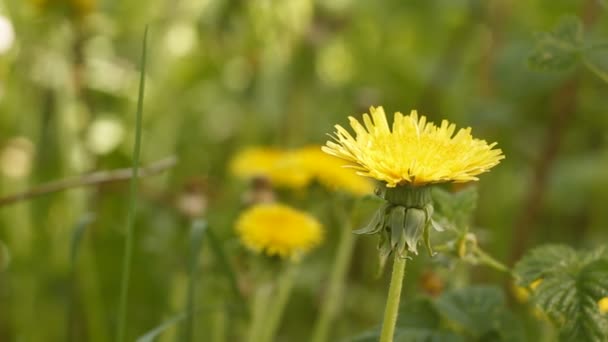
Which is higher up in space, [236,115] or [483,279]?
[236,115]

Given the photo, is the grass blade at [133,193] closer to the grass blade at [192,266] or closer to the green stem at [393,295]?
the grass blade at [192,266]

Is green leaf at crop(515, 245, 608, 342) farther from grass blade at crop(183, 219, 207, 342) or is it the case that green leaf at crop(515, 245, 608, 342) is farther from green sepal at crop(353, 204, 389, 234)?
grass blade at crop(183, 219, 207, 342)

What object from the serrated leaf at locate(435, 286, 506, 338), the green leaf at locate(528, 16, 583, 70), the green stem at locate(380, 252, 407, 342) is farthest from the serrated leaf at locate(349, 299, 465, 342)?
the green leaf at locate(528, 16, 583, 70)

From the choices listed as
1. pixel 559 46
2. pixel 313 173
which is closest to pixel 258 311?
pixel 313 173

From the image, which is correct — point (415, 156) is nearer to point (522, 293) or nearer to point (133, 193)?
point (133, 193)

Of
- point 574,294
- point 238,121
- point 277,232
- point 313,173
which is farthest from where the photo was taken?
point 238,121

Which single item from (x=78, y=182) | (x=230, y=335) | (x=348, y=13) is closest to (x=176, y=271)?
(x=230, y=335)

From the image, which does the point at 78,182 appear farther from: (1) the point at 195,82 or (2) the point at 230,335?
(1) the point at 195,82
